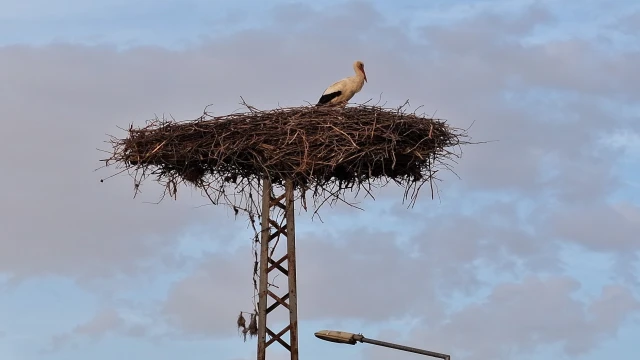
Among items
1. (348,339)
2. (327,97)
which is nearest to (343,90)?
(327,97)

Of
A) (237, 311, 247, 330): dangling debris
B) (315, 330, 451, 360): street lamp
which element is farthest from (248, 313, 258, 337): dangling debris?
(315, 330, 451, 360): street lamp

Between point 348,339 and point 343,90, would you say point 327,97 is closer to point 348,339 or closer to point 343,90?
point 343,90

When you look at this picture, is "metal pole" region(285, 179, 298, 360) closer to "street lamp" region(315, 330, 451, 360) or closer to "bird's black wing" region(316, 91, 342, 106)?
"street lamp" region(315, 330, 451, 360)

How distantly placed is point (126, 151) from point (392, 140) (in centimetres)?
346

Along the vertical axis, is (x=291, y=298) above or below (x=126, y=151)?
below

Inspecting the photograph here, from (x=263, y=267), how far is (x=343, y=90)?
3.70 meters

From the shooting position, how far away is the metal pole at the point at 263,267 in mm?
15070

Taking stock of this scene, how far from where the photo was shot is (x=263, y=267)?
1520 cm

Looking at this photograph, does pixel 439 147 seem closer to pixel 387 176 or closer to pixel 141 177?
pixel 387 176

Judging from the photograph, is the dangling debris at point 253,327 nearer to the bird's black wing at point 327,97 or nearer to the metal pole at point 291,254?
the metal pole at point 291,254

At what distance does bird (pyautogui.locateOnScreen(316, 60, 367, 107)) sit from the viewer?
57.4 ft

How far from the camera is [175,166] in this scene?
15.6 meters

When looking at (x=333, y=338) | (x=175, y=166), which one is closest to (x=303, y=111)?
(x=175, y=166)

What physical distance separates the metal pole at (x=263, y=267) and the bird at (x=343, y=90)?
7.90 ft
